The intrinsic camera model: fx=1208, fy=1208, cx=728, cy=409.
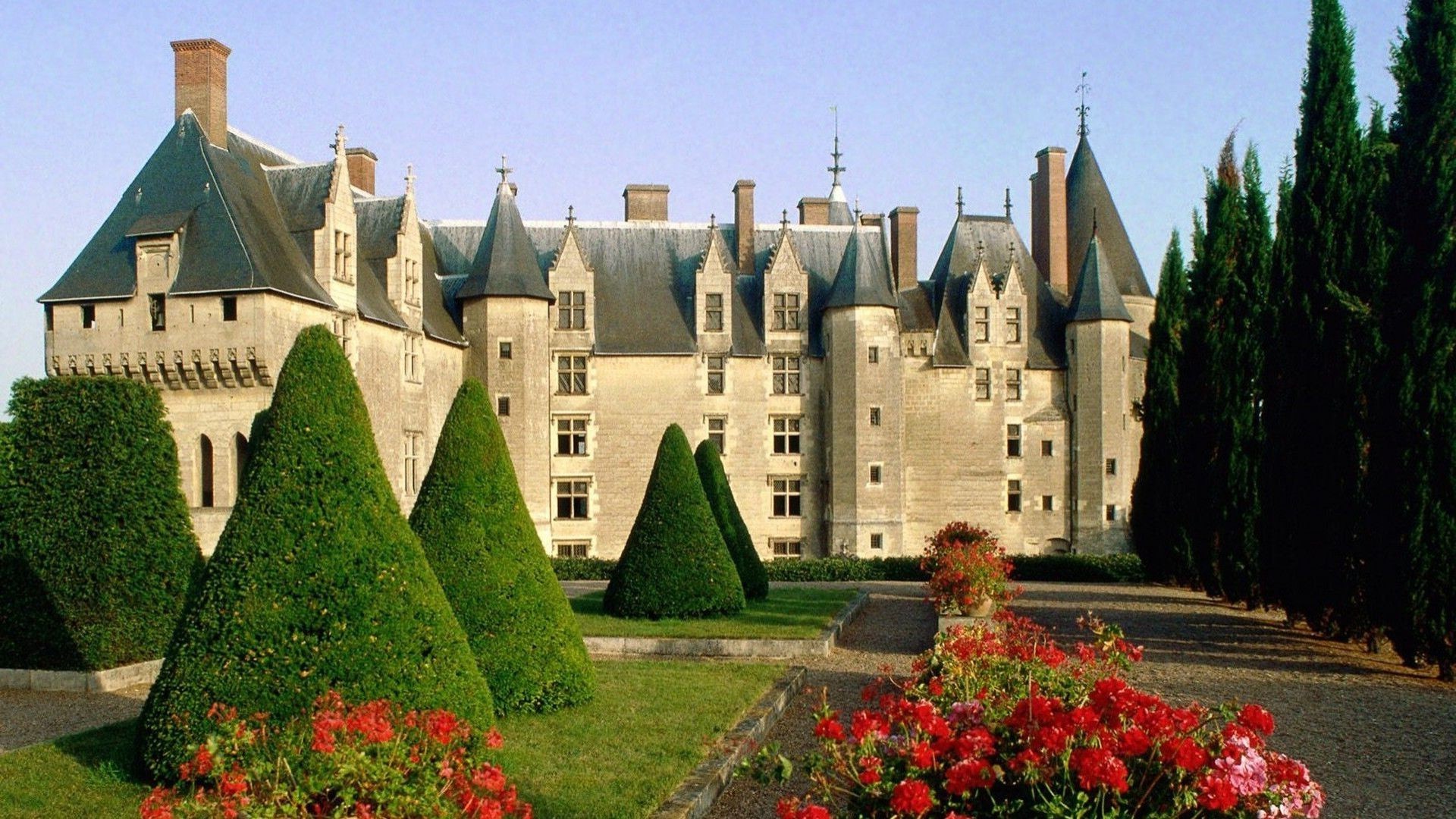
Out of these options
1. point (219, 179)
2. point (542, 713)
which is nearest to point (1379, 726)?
point (542, 713)

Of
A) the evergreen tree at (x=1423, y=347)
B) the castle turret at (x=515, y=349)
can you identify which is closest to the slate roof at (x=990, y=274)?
the castle turret at (x=515, y=349)

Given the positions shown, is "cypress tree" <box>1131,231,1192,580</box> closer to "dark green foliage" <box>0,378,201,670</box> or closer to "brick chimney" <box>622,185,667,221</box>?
"brick chimney" <box>622,185,667,221</box>

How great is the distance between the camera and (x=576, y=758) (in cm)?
758

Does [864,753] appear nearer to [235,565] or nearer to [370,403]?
[235,565]

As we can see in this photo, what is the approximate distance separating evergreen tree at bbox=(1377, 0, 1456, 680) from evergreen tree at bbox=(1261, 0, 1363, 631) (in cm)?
65

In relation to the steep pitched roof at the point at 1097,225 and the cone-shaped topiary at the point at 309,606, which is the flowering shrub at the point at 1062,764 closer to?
the cone-shaped topiary at the point at 309,606

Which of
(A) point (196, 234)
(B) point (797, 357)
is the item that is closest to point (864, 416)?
(B) point (797, 357)

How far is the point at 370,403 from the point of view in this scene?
76.7ft

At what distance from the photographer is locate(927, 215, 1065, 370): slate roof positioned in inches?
1211

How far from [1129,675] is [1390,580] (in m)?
2.68

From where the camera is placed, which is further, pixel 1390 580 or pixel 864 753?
pixel 1390 580

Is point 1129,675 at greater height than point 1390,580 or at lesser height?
lesser

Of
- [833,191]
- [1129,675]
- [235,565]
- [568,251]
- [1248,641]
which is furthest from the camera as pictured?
[833,191]

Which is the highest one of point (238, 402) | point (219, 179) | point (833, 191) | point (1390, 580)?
point (833, 191)
